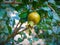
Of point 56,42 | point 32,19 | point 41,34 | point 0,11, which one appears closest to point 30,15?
point 32,19

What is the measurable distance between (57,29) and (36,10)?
0.81 m

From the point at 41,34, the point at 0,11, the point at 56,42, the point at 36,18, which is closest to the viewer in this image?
the point at 36,18

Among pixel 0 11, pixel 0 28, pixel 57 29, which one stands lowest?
pixel 57 29

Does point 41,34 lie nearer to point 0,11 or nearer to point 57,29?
point 57,29

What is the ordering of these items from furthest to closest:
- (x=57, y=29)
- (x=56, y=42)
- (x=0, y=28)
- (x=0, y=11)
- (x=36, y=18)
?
(x=56, y=42), (x=57, y=29), (x=0, y=28), (x=0, y=11), (x=36, y=18)

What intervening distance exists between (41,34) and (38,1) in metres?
0.59

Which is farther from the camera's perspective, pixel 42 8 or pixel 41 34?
pixel 41 34

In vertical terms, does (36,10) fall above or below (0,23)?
above

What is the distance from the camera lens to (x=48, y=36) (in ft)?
3.83

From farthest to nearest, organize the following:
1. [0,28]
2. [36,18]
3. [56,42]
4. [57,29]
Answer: [56,42] < [57,29] < [0,28] < [36,18]

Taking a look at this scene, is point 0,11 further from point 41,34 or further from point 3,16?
point 41,34

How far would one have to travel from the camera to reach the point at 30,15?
1.50ft

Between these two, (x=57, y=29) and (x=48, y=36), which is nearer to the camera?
(x=48, y=36)

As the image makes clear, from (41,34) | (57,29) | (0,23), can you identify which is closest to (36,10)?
(0,23)
